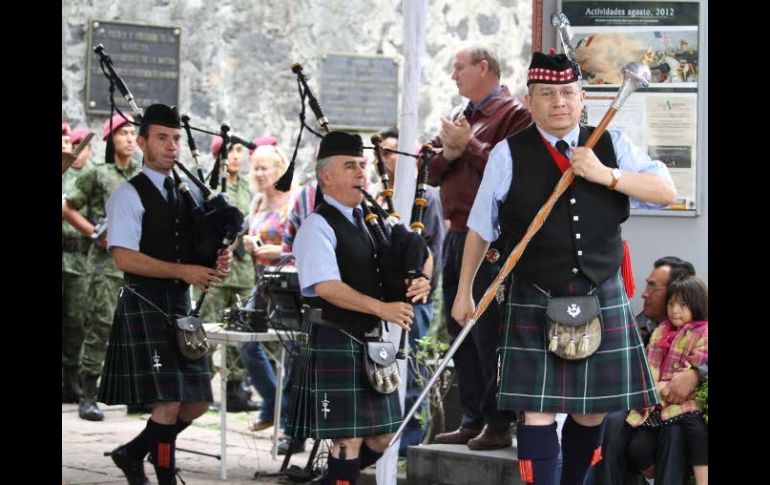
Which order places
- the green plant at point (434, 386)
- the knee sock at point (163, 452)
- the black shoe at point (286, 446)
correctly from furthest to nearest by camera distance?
the black shoe at point (286, 446) < the green plant at point (434, 386) < the knee sock at point (163, 452)

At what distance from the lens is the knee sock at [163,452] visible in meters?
5.68

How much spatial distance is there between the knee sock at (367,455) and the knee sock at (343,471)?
0.53 ft

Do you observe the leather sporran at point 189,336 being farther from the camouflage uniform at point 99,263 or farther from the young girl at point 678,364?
the camouflage uniform at point 99,263

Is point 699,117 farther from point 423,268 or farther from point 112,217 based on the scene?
point 112,217

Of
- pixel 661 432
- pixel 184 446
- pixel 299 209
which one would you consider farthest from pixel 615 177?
pixel 184 446

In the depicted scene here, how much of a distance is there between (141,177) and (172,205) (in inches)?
7.1

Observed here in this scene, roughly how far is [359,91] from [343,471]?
6334 mm

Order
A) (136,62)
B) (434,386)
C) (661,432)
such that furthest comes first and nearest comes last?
(136,62), (434,386), (661,432)

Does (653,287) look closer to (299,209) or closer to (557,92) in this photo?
(557,92)

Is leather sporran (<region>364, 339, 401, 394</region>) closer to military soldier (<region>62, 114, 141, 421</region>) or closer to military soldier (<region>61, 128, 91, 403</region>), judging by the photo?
military soldier (<region>62, 114, 141, 421</region>)

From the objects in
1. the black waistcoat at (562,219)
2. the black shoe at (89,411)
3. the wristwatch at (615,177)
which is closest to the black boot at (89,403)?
the black shoe at (89,411)

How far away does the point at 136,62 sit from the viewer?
10445 mm

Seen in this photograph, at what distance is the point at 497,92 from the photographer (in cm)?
614

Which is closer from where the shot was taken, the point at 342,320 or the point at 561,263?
the point at 561,263
